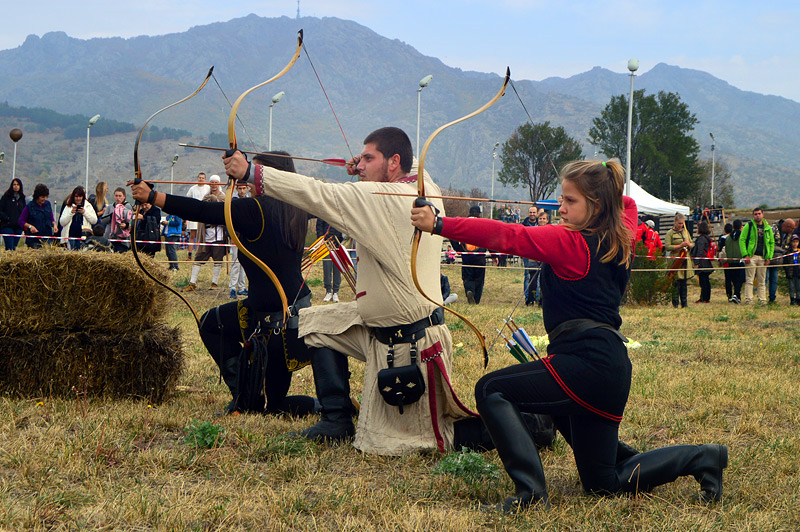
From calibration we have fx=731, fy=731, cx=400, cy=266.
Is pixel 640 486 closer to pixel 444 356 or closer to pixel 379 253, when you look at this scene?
pixel 444 356

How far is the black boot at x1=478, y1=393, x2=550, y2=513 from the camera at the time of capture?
10.4ft

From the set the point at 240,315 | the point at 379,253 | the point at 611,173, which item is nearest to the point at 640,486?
the point at 611,173

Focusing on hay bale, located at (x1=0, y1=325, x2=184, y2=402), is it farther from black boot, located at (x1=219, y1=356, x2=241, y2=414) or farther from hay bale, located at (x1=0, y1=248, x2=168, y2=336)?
black boot, located at (x1=219, y1=356, x2=241, y2=414)

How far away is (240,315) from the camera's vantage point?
16.0ft

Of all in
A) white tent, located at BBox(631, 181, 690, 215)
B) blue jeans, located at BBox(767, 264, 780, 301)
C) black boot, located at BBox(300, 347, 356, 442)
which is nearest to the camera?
black boot, located at BBox(300, 347, 356, 442)

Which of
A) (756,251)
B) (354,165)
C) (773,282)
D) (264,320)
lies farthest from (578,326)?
(773,282)

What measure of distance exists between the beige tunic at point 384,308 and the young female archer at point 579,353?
30.8 inches

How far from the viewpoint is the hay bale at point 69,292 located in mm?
4930

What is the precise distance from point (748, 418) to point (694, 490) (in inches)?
66.9

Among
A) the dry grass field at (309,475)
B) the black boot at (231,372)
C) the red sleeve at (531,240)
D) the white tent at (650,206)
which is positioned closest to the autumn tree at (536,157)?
the white tent at (650,206)

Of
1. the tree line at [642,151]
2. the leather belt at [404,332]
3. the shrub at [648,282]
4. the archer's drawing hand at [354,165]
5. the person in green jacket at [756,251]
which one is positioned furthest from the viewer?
the tree line at [642,151]

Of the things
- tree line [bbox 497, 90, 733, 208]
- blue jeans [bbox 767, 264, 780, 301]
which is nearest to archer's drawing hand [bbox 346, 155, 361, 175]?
blue jeans [bbox 767, 264, 780, 301]

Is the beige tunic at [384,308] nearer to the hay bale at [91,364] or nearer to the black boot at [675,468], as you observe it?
the black boot at [675,468]

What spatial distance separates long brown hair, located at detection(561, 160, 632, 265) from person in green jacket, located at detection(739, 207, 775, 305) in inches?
508
